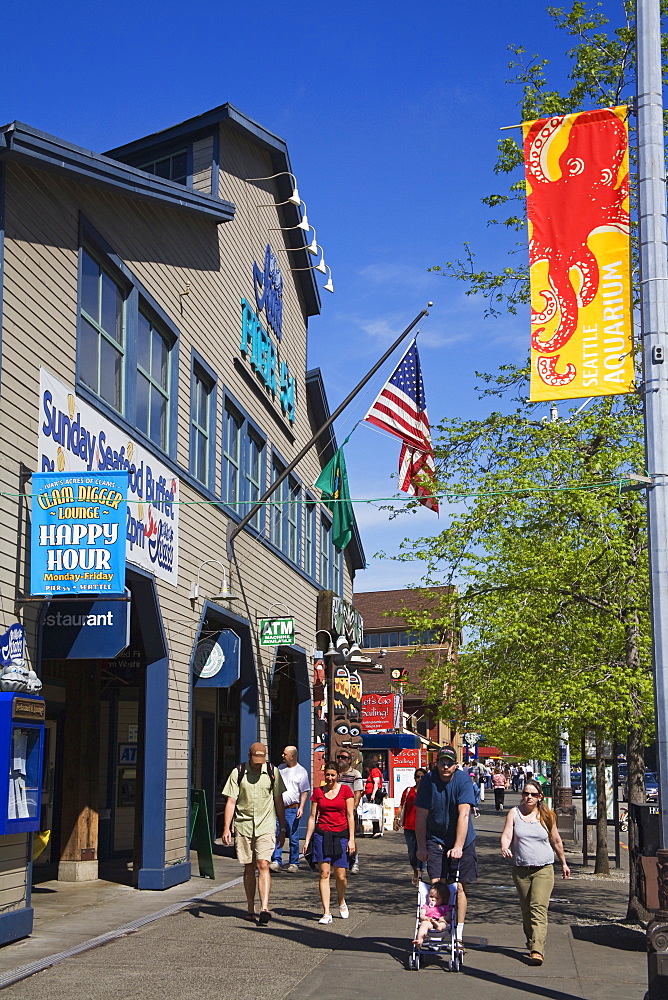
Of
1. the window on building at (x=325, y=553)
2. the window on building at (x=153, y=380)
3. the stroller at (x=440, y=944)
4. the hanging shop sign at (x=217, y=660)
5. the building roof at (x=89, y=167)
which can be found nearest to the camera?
the stroller at (x=440, y=944)

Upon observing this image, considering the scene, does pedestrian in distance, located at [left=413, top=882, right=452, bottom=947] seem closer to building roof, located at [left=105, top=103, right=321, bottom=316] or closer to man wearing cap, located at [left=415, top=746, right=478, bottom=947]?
man wearing cap, located at [left=415, top=746, right=478, bottom=947]

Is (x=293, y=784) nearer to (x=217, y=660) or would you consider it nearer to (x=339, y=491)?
(x=217, y=660)

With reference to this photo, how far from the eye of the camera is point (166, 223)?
628 inches

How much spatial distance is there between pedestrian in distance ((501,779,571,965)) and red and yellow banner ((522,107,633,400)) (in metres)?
4.07

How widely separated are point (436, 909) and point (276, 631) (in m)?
10.7

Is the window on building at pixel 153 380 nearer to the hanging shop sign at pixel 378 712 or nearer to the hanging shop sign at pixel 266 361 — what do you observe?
the hanging shop sign at pixel 266 361

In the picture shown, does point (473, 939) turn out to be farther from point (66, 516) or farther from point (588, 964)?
point (66, 516)

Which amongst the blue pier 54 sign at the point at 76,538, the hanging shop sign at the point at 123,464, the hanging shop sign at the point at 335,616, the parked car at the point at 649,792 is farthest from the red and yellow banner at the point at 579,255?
the hanging shop sign at the point at 335,616

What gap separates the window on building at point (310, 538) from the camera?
89.4 feet

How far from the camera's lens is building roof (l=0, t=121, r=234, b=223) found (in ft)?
35.3

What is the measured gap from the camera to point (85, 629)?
40.0 ft

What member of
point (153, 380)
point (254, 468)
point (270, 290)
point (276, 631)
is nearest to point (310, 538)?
point (254, 468)

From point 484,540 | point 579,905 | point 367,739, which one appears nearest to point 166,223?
point 484,540

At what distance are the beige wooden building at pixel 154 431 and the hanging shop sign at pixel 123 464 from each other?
0.12ft
